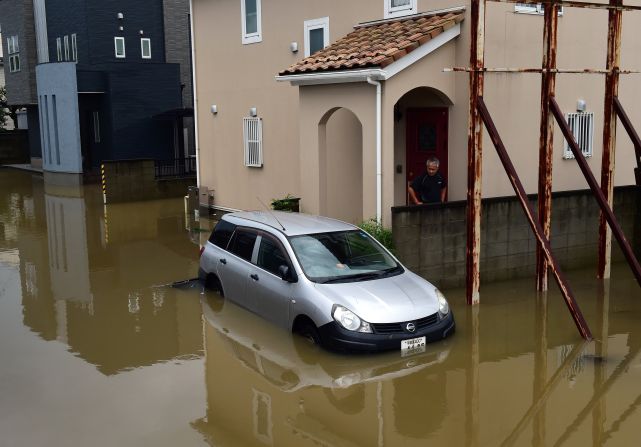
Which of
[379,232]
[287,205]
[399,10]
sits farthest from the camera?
[287,205]

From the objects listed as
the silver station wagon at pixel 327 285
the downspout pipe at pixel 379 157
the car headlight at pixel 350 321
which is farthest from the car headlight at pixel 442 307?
the downspout pipe at pixel 379 157

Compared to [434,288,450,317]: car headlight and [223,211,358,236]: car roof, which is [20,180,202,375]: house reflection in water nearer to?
[223,211,358,236]: car roof

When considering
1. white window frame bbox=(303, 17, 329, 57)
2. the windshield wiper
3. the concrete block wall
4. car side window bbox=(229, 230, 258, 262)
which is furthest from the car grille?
the concrete block wall

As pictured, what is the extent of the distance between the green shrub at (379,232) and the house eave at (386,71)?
2.31 m

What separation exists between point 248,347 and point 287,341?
0.50m

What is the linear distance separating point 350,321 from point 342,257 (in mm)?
1350

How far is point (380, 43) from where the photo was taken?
488 inches

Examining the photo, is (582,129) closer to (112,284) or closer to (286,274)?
(286,274)

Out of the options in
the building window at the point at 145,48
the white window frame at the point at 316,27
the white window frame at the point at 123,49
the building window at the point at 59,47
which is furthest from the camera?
the building window at the point at 59,47

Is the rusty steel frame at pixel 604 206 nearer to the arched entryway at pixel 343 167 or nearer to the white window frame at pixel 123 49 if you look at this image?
the arched entryway at pixel 343 167

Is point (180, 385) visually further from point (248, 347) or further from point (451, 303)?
point (451, 303)

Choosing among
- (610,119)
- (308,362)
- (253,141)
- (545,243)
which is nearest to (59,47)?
(253,141)

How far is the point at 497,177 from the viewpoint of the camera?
13008mm

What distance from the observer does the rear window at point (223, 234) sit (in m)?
10.9
